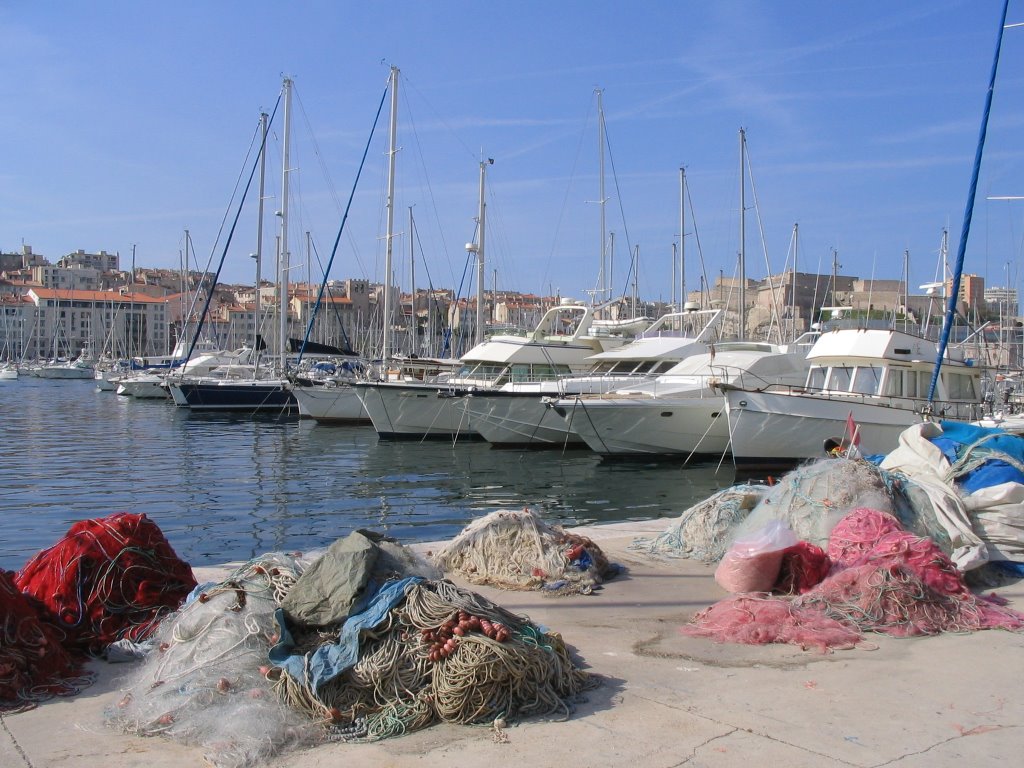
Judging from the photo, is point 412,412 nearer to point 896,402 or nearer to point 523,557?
point 896,402

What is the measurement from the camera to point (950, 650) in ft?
18.1

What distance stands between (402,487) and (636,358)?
33.1 feet

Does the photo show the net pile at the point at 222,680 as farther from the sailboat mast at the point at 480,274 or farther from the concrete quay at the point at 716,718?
the sailboat mast at the point at 480,274

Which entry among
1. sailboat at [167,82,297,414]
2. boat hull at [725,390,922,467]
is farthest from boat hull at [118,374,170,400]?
boat hull at [725,390,922,467]

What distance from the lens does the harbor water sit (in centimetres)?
1360

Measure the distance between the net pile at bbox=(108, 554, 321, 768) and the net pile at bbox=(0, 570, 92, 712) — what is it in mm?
375

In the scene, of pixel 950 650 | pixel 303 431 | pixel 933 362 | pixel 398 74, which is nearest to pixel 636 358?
pixel 933 362

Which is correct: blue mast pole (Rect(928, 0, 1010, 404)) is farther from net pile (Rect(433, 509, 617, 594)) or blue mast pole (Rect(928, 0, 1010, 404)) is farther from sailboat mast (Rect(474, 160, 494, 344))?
sailboat mast (Rect(474, 160, 494, 344))

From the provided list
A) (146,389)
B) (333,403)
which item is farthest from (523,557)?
(146,389)

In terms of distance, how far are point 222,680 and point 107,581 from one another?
5.88 feet

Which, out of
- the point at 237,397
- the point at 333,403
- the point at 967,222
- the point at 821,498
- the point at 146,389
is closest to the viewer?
the point at 821,498

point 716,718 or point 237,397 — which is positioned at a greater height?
point 716,718

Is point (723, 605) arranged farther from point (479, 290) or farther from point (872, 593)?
point (479, 290)

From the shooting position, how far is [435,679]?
172 inches
